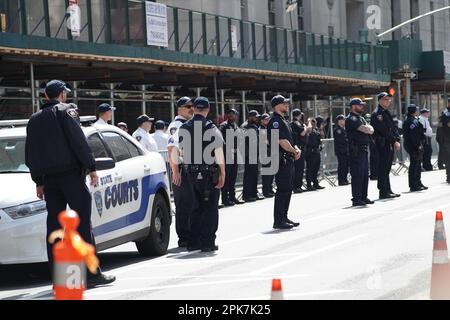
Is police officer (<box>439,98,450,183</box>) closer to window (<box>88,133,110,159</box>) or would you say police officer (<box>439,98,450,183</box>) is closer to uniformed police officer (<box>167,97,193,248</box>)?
uniformed police officer (<box>167,97,193,248</box>)

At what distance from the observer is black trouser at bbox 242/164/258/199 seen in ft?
73.6

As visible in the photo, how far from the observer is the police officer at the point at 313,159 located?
25.6 m

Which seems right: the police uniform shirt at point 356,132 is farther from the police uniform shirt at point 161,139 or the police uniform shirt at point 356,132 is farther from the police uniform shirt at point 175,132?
the police uniform shirt at point 175,132

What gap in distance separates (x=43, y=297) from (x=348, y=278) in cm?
276

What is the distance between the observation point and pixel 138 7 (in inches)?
986

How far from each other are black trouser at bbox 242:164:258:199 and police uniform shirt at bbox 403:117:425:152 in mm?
3193

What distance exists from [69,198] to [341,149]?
17.3 metres

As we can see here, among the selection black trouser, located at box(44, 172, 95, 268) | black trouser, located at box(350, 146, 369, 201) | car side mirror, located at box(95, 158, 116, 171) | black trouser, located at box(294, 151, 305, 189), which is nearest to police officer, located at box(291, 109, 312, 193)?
black trouser, located at box(294, 151, 305, 189)

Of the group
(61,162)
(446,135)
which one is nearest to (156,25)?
(446,135)

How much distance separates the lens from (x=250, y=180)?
2245 cm

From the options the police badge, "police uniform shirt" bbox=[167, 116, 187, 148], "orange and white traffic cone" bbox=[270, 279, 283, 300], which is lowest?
"orange and white traffic cone" bbox=[270, 279, 283, 300]

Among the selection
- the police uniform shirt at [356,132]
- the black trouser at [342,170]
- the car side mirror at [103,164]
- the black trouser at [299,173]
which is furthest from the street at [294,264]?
the black trouser at [342,170]

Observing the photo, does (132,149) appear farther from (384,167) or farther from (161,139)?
(161,139)

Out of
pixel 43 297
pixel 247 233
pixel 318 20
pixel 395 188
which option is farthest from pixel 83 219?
pixel 318 20
